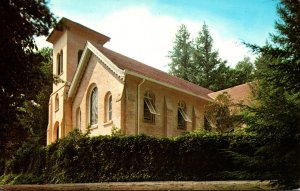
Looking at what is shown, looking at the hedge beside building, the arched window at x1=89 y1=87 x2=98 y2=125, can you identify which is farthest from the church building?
the hedge beside building

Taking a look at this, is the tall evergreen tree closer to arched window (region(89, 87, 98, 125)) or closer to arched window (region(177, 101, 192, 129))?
arched window (region(177, 101, 192, 129))

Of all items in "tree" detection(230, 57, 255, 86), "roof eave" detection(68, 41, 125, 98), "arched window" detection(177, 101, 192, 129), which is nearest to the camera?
"roof eave" detection(68, 41, 125, 98)

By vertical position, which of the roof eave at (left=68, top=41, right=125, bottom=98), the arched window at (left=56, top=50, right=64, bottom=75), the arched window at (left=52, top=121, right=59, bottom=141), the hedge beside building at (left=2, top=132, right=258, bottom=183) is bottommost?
the hedge beside building at (left=2, top=132, right=258, bottom=183)

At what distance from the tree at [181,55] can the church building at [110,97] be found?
31.6m

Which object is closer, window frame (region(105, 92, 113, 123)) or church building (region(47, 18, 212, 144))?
church building (region(47, 18, 212, 144))

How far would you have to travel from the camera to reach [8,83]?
25.5 feet

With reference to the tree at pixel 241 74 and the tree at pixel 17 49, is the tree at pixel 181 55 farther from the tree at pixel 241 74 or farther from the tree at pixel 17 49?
the tree at pixel 17 49

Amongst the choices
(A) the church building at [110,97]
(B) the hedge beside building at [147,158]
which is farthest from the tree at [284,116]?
(A) the church building at [110,97]

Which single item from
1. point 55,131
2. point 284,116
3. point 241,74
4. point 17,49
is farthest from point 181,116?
point 241,74

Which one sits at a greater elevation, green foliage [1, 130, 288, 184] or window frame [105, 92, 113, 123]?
window frame [105, 92, 113, 123]

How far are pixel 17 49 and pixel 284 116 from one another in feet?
18.5

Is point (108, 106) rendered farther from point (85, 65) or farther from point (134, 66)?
point (85, 65)

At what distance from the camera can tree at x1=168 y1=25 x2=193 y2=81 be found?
6380cm

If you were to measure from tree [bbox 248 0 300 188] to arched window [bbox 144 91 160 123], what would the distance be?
60.5 feet
